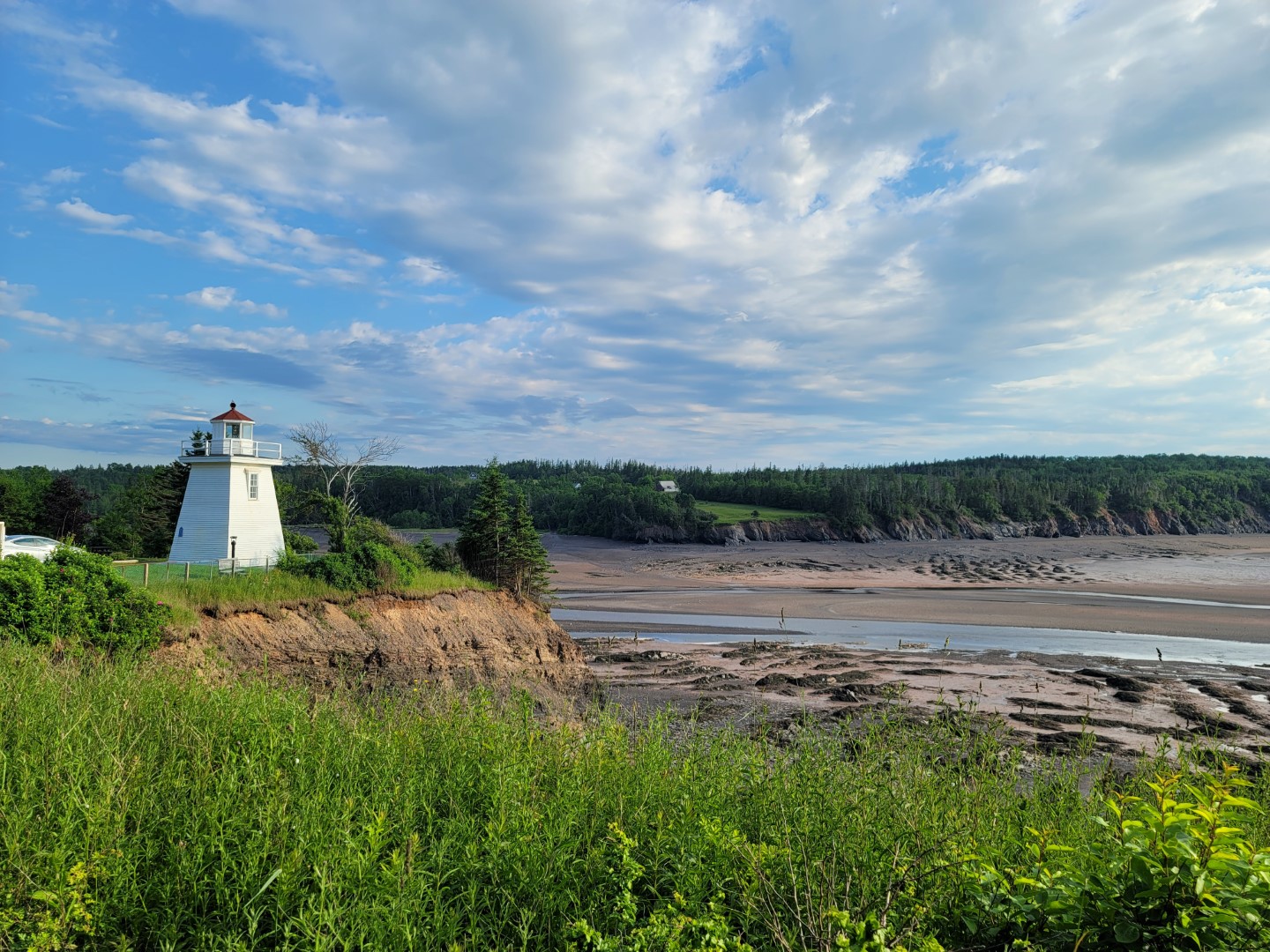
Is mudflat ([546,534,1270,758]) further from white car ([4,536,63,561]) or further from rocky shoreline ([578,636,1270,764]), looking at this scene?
white car ([4,536,63,561])

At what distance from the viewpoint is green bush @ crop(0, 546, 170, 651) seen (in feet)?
41.4

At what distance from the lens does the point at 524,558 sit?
104 ft

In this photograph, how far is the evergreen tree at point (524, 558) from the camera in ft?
103

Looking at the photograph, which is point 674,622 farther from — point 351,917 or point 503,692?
point 351,917

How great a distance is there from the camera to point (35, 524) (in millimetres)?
43562

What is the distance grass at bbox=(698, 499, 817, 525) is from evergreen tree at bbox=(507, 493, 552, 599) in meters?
69.0

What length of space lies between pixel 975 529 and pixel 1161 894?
402 feet

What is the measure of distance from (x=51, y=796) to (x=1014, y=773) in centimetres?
810

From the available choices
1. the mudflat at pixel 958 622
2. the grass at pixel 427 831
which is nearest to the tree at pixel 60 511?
the mudflat at pixel 958 622

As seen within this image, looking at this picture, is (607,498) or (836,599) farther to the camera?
(607,498)

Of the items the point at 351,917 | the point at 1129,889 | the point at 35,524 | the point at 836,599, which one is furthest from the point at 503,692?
the point at 35,524

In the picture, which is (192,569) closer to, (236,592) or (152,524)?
(236,592)

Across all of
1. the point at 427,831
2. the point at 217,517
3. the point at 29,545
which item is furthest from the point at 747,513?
the point at 427,831

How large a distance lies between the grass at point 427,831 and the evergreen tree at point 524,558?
24989 millimetres
